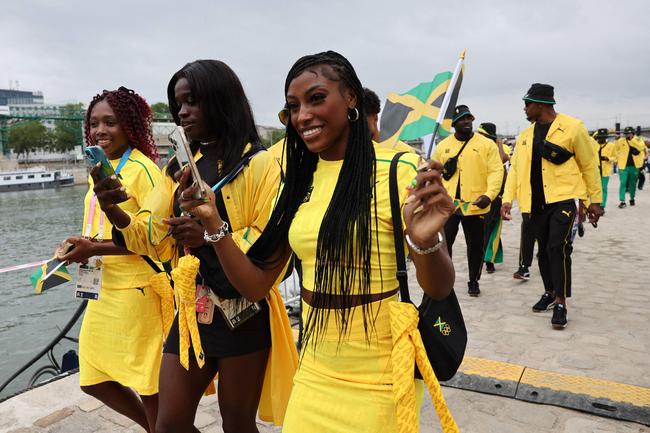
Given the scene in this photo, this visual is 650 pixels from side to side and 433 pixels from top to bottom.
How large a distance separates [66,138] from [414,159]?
103 meters

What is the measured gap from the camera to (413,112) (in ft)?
10.3

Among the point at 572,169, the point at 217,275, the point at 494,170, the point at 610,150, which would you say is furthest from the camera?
the point at 610,150

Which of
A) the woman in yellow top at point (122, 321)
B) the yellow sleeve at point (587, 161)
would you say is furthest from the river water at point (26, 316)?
the yellow sleeve at point (587, 161)

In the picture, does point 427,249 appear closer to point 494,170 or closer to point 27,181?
point 494,170

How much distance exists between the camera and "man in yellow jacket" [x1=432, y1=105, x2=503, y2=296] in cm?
666

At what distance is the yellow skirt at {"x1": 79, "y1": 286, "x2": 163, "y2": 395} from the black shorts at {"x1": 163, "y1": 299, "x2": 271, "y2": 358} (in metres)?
0.54

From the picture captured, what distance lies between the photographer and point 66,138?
94062 mm

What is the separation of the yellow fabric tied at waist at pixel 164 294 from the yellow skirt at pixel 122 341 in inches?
1.9

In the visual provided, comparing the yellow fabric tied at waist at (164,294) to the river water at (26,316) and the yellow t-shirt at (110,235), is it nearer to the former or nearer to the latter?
the yellow t-shirt at (110,235)

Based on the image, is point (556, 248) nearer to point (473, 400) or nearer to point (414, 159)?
point (473, 400)

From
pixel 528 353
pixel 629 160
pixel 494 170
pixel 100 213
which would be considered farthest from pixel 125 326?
pixel 629 160

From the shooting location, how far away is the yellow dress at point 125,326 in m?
2.95

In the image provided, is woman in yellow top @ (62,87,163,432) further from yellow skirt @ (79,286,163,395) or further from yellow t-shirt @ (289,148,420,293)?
yellow t-shirt @ (289,148,420,293)

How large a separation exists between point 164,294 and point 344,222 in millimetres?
1592
